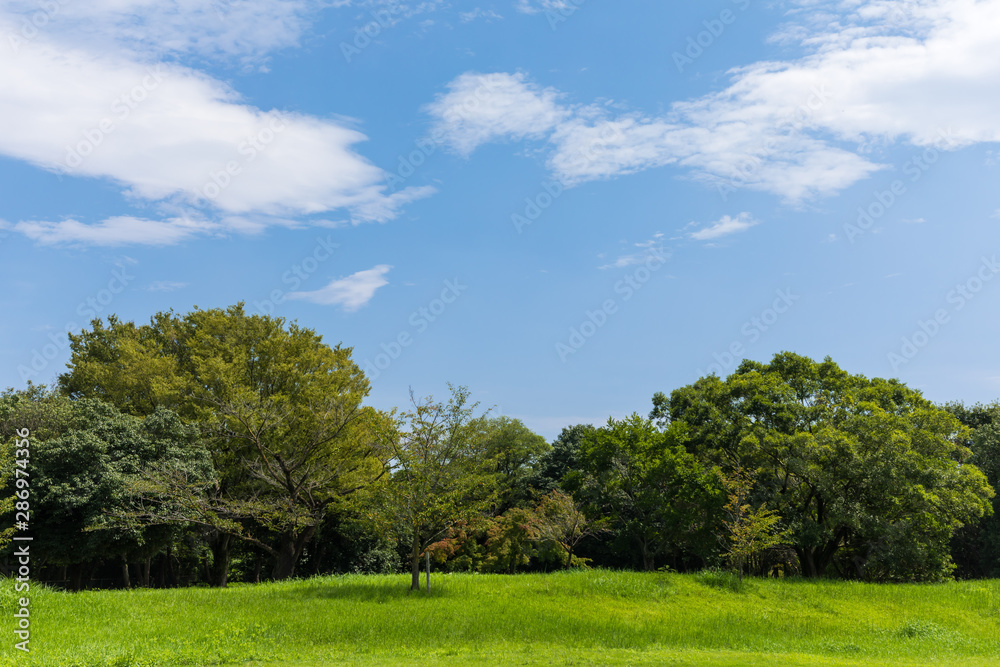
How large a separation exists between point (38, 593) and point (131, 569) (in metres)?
24.4

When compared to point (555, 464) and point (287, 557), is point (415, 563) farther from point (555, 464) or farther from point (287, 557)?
point (555, 464)

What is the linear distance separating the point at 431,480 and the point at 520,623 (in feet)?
20.1

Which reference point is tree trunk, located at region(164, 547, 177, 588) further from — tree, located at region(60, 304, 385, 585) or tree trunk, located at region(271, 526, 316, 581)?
tree trunk, located at region(271, 526, 316, 581)

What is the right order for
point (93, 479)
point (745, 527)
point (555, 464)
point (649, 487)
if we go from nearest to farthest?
point (745, 527)
point (93, 479)
point (649, 487)
point (555, 464)

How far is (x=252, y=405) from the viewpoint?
2842 cm

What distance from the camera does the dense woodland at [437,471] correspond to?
24031mm

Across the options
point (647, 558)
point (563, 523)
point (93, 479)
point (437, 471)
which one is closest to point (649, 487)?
point (647, 558)

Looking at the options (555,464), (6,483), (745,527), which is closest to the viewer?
(745,527)

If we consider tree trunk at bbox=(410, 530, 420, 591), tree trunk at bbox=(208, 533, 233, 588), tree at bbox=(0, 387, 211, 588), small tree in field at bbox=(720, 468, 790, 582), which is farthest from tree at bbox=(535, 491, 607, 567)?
tree at bbox=(0, 387, 211, 588)

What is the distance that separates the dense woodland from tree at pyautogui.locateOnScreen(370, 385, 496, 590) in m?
0.08

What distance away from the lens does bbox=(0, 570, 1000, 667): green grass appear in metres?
14.4

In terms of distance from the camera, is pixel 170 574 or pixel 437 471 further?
pixel 170 574

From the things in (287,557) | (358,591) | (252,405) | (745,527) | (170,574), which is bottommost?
(170,574)

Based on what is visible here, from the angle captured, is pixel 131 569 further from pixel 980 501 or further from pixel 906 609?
pixel 980 501
